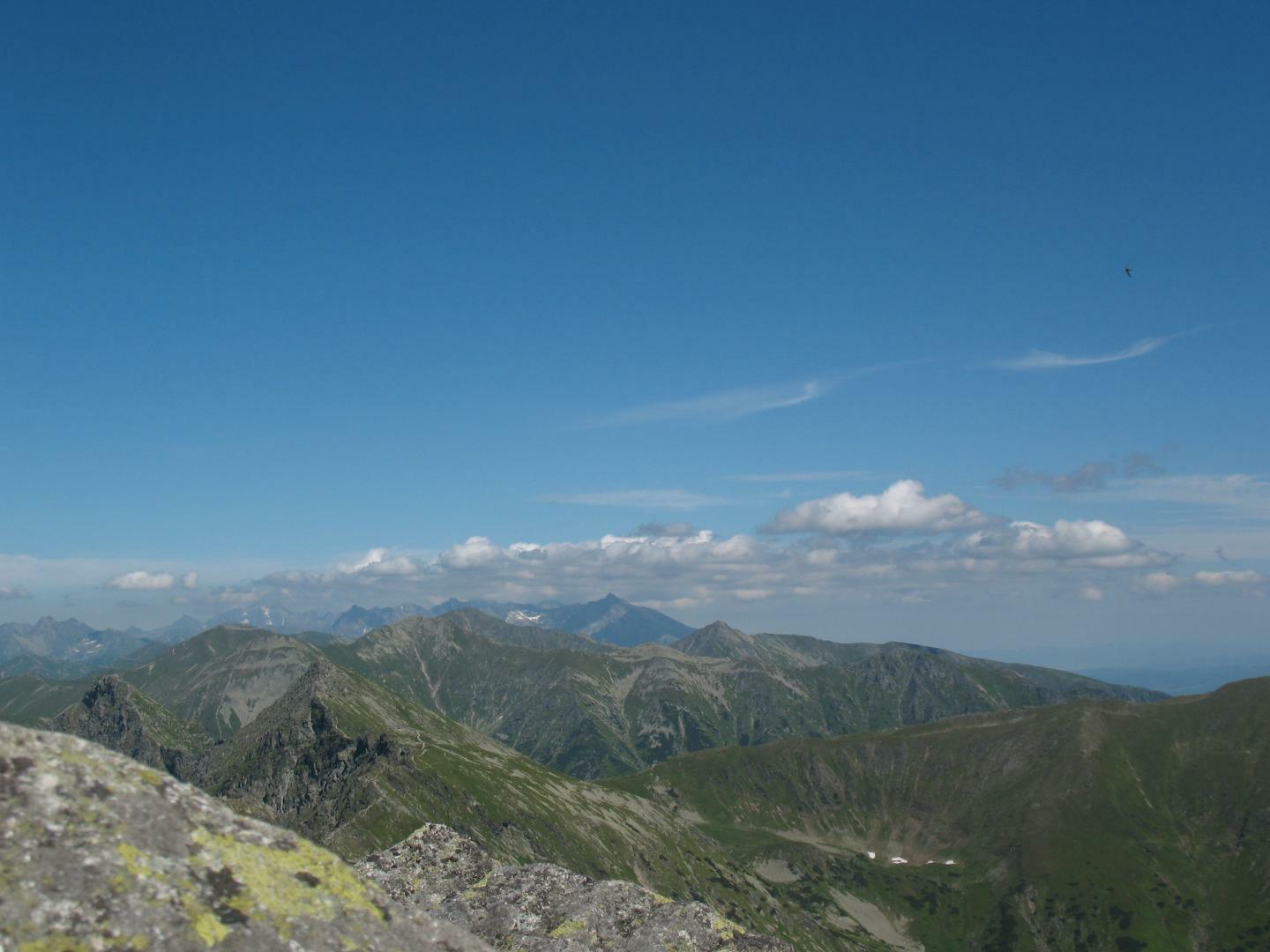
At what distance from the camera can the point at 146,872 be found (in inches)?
551

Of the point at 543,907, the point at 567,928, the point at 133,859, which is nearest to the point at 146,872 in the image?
the point at 133,859

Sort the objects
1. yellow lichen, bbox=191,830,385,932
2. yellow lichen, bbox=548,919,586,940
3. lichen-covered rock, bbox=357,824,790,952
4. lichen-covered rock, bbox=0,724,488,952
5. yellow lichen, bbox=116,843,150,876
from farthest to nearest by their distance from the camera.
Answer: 1. yellow lichen, bbox=548,919,586,940
2. lichen-covered rock, bbox=357,824,790,952
3. yellow lichen, bbox=191,830,385,932
4. yellow lichen, bbox=116,843,150,876
5. lichen-covered rock, bbox=0,724,488,952

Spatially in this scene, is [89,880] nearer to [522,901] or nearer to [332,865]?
[332,865]

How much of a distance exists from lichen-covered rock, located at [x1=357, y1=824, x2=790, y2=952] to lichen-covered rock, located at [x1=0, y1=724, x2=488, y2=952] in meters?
15.7

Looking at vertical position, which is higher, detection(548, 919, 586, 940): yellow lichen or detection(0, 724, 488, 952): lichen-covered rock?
detection(0, 724, 488, 952): lichen-covered rock

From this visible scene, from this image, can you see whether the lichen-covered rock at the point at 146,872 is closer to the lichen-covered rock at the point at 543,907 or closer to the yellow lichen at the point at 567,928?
the lichen-covered rock at the point at 543,907

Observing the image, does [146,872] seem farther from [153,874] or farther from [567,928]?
[567,928]

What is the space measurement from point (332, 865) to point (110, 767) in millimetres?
4447

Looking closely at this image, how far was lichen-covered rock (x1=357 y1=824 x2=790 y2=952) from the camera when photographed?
3167 cm

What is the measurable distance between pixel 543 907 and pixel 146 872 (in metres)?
23.2

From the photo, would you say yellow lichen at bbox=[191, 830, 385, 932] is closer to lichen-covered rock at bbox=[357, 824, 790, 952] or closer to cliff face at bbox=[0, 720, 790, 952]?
cliff face at bbox=[0, 720, 790, 952]

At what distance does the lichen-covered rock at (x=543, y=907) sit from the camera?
104ft

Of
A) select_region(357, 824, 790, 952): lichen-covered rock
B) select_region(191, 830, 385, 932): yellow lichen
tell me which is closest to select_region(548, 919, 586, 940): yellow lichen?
select_region(357, 824, 790, 952): lichen-covered rock

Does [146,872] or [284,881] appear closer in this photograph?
[146,872]
